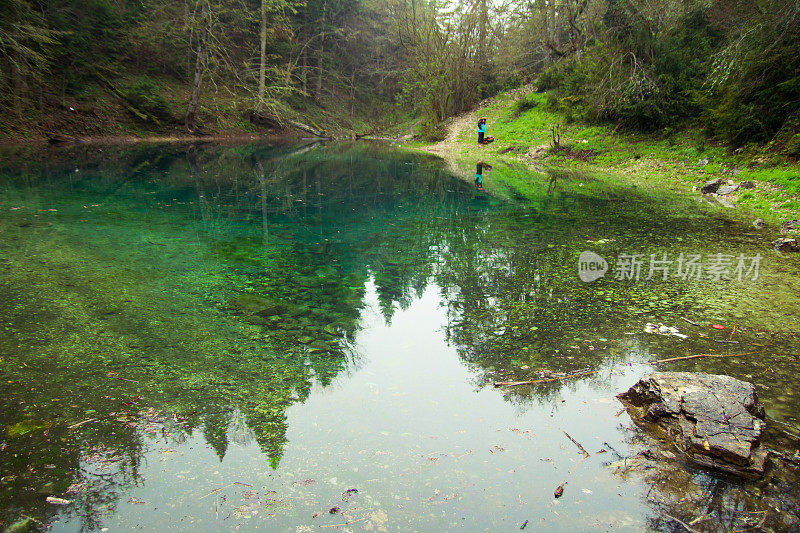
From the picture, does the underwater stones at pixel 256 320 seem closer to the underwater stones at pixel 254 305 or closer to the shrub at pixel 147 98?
the underwater stones at pixel 254 305

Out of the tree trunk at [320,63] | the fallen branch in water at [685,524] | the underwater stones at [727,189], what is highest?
the tree trunk at [320,63]

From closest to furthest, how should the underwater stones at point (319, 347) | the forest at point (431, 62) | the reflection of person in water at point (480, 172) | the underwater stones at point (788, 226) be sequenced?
the underwater stones at point (319, 347), the underwater stones at point (788, 226), the forest at point (431, 62), the reflection of person in water at point (480, 172)

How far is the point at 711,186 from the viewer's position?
1213 cm

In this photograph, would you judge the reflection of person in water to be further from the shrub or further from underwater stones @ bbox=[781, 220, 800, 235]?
the shrub

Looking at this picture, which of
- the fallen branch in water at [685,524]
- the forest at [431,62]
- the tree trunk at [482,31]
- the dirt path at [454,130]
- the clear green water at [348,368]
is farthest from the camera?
the tree trunk at [482,31]

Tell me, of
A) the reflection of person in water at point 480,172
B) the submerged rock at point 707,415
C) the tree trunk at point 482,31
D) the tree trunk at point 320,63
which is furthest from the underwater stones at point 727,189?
the tree trunk at point 320,63

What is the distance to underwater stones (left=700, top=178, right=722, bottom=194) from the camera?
12.1m

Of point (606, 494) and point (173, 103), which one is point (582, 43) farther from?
point (606, 494)

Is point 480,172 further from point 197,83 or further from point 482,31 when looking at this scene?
point 482,31

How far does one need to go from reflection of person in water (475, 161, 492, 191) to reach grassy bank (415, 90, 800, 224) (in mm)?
723

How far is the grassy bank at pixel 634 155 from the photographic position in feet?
34.5

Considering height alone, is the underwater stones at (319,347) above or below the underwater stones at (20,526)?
above

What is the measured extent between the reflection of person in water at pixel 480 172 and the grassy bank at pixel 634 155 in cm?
72

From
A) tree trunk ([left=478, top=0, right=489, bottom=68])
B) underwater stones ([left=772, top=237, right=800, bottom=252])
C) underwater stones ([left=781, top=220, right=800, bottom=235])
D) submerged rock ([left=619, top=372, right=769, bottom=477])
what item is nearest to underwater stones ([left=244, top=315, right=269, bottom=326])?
submerged rock ([left=619, top=372, right=769, bottom=477])
